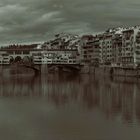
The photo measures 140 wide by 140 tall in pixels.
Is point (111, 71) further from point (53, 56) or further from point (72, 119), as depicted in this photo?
point (72, 119)

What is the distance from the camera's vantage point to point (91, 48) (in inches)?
2879

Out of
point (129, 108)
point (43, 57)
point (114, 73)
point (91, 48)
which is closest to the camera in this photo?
point (129, 108)

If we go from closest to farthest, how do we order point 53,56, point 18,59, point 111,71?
1. point 111,71
2. point 53,56
3. point 18,59

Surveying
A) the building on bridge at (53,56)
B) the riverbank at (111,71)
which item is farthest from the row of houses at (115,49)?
the building on bridge at (53,56)

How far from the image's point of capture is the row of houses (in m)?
52.6

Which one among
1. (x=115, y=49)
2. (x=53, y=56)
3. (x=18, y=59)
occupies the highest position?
(x=115, y=49)

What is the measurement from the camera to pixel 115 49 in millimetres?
60531

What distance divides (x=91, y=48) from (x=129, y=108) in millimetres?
51396

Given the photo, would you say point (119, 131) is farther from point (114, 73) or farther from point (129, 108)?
point (114, 73)

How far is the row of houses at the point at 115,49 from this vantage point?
173ft

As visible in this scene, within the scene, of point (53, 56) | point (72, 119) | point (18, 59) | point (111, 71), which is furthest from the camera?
point (18, 59)

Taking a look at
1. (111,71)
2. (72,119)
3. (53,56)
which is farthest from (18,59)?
(72,119)

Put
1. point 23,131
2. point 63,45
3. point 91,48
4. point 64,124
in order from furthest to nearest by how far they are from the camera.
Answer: point 63,45
point 91,48
point 64,124
point 23,131

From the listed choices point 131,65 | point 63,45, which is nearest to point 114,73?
point 131,65
